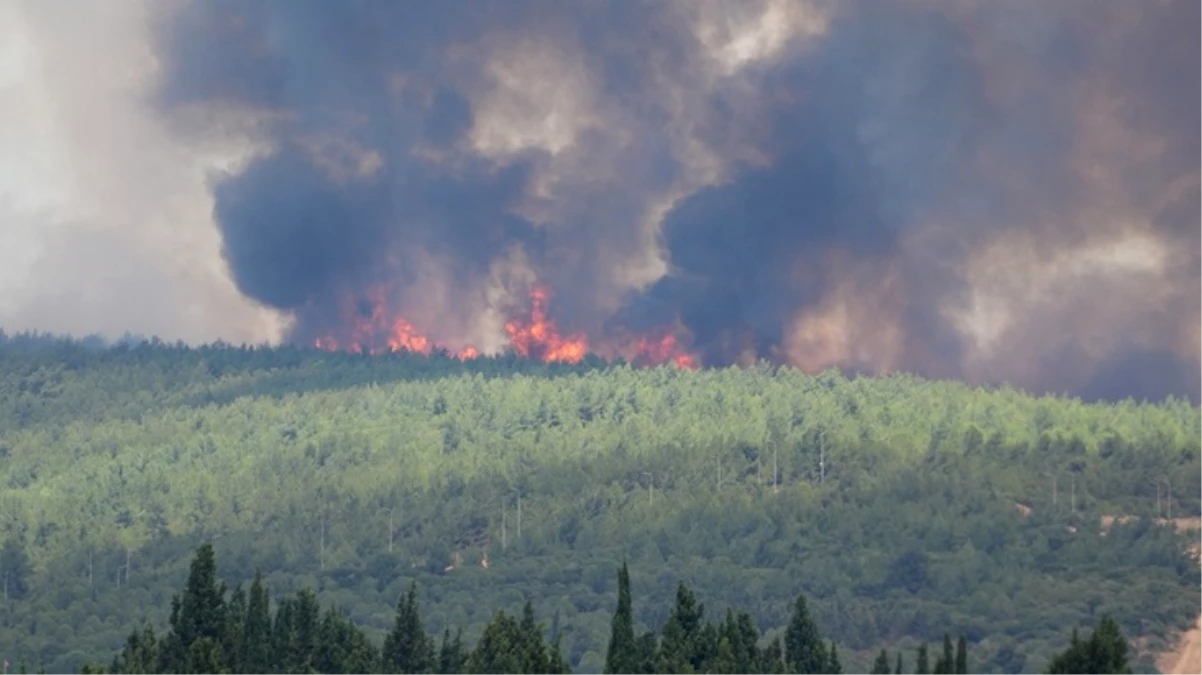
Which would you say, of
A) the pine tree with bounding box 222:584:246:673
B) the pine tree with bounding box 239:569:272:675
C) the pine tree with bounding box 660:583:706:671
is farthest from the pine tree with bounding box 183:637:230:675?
the pine tree with bounding box 660:583:706:671

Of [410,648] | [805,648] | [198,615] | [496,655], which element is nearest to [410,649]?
[410,648]

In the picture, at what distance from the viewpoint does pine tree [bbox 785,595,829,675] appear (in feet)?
547

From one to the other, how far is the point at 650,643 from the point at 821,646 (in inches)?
650

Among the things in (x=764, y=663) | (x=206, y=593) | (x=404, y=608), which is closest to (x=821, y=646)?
(x=764, y=663)

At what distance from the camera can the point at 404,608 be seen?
172 m

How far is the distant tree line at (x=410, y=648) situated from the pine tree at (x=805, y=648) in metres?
0.06

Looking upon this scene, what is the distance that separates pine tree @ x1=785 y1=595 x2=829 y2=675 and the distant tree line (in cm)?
6

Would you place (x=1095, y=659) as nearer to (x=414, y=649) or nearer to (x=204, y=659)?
(x=204, y=659)

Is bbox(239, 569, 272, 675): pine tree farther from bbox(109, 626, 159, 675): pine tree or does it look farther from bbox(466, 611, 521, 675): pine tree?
bbox(466, 611, 521, 675): pine tree

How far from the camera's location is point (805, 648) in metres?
168

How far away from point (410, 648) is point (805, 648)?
2487 centimetres

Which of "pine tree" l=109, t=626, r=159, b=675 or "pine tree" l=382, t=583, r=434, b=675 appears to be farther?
"pine tree" l=382, t=583, r=434, b=675

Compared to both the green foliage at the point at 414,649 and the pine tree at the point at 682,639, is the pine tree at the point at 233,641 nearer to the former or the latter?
the green foliage at the point at 414,649

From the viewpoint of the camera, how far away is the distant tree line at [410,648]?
148 meters
